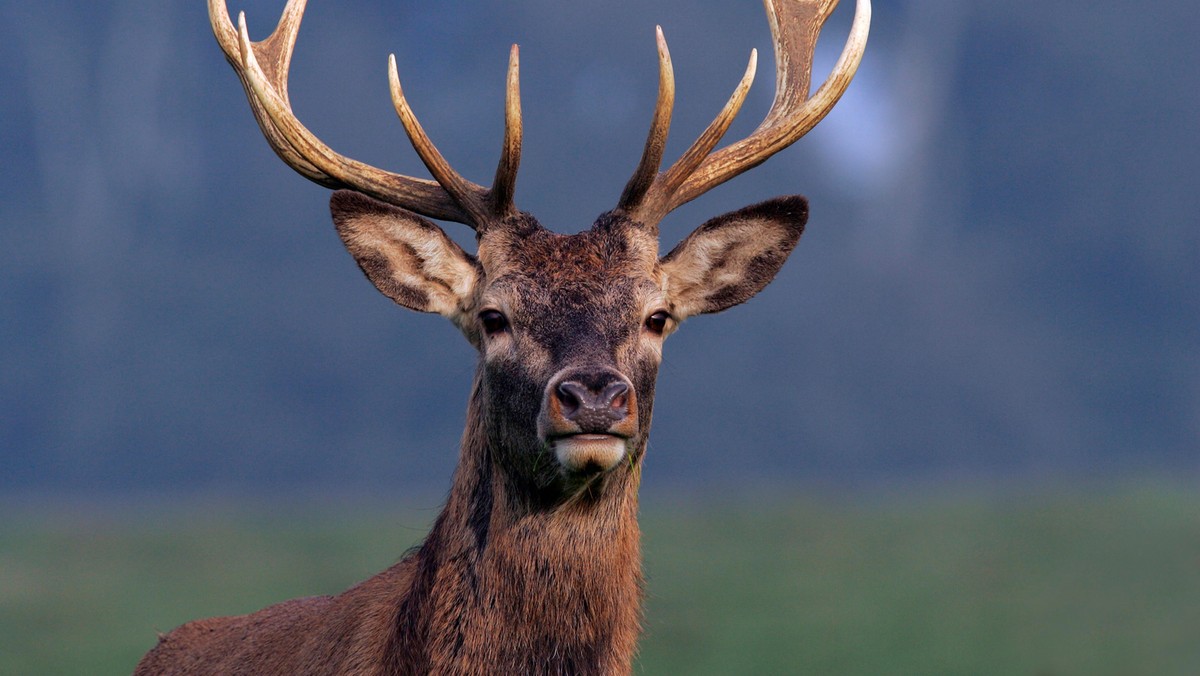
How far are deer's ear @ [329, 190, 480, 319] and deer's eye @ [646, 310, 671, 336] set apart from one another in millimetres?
938

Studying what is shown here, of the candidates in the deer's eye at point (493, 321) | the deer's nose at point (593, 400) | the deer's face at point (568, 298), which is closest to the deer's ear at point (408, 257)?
the deer's face at point (568, 298)

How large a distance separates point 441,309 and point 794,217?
75.2 inches

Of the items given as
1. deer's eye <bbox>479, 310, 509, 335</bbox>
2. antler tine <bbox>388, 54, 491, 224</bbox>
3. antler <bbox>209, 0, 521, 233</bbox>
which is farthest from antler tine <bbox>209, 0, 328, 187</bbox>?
deer's eye <bbox>479, 310, 509, 335</bbox>

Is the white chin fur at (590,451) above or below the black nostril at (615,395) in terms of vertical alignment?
below

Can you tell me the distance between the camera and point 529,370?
20.1ft

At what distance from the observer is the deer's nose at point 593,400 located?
5.66 meters

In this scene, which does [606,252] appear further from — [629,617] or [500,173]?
[629,617]

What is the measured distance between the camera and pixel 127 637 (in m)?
35.7

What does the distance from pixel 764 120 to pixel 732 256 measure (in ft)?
4.11

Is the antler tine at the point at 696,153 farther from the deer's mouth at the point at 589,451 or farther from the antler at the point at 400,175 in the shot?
the deer's mouth at the point at 589,451

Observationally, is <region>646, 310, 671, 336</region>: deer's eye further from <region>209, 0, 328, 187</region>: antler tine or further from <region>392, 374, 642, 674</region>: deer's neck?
<region>209, 0, 328, 187</region>: antler tine

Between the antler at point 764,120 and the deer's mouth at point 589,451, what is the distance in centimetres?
168

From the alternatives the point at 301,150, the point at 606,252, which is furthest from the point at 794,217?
the point at 301,150

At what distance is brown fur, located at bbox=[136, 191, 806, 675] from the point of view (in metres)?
6.06
